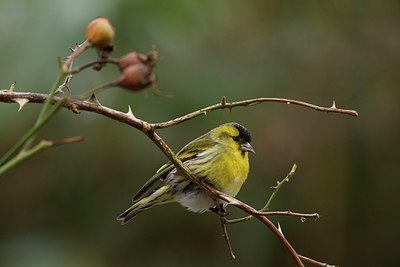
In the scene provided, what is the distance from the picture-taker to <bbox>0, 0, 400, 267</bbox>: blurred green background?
3773mm

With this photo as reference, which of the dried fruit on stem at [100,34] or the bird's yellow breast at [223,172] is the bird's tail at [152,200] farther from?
the dried fruit on stem at [100,34]

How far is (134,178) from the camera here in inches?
159

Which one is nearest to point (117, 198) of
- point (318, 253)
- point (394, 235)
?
point (318, 253)

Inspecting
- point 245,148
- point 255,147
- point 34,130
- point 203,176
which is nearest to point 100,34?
point 34,130

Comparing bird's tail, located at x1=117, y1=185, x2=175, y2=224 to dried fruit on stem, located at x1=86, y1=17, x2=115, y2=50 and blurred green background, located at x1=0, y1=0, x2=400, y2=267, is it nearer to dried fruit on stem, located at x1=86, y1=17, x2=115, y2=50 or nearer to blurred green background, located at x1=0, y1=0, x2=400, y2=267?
blurred green background, located at x1=0, y1=0, x2=400, y2=267

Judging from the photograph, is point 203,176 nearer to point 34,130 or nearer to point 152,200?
point 152,200

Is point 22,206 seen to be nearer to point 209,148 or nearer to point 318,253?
point 318,253

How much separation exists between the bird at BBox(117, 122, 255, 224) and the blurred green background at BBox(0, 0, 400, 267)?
0.91 meters

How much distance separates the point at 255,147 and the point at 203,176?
1.55 m

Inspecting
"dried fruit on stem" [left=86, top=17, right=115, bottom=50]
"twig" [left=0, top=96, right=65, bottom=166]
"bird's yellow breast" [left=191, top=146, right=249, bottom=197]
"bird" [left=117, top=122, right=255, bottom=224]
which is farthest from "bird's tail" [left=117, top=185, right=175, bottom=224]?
"twig" [left=0, top=96, right=65, bottom=166]

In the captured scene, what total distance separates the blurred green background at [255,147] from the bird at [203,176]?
2.98 feet

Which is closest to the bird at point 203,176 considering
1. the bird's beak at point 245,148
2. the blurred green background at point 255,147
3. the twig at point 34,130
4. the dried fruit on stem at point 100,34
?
the bird's beak at point 245,148

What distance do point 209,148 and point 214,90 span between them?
135cm

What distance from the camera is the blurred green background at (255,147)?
3.77 metres
